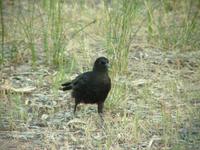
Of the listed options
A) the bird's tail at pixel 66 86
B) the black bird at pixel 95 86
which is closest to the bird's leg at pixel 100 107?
the black bird at pixel 95 86

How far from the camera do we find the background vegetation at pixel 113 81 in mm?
6293

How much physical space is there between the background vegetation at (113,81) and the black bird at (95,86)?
0.60 ft

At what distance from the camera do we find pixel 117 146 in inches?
237

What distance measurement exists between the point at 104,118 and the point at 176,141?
103cm

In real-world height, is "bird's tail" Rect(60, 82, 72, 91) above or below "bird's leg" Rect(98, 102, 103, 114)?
above

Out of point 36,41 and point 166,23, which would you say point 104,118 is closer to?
point 36,41

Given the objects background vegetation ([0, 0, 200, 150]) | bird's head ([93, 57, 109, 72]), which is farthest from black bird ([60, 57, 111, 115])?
background vegetation ([0, 0, 200, 150])

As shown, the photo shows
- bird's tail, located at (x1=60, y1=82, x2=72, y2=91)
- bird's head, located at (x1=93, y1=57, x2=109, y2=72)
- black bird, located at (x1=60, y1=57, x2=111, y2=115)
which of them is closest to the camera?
black bird, located at (x1=60, y1=57, x2=111, y2=115)

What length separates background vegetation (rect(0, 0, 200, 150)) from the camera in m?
6.29

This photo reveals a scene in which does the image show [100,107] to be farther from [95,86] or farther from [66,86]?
[66,86]

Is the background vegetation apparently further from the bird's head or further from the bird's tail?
the bird's head

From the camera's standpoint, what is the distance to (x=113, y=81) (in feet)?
25.4

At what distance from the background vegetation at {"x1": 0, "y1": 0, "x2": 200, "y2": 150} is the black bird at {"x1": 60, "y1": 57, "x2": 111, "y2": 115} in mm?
182

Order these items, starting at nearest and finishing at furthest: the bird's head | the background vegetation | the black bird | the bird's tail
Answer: the background vegetation, the black bird, the bird's head, the bird's tail
